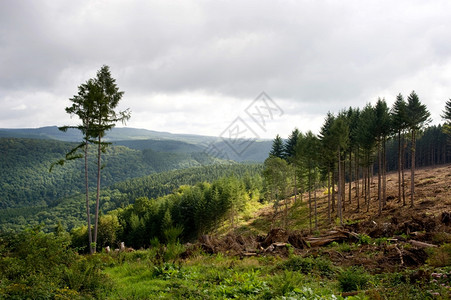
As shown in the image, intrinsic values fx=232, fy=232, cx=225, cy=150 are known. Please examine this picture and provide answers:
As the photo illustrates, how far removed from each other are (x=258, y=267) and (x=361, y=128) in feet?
79.4

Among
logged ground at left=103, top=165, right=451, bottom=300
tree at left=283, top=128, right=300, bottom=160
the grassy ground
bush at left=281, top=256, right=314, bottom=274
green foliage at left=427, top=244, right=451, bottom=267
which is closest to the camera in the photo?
the grassy ground

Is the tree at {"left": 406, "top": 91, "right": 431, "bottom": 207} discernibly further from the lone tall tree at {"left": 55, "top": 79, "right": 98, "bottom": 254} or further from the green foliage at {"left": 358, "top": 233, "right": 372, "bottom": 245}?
the lone tall tree at {"left": 55, "top": 79, "right": 98, "bottom": 254}

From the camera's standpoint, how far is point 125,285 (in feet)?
26.1

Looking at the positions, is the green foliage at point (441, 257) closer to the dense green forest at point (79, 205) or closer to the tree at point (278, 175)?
the tree at point (278, 175)

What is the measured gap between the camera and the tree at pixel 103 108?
1814 cm

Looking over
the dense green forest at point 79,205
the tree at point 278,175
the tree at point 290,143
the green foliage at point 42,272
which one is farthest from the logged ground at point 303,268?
the dense green forest at point 79,205

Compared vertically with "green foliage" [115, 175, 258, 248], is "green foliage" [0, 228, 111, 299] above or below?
above

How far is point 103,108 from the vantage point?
18.3 meters

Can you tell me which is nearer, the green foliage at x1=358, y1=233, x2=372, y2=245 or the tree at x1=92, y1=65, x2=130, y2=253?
the green foliage at x1=358, y1=233, x2=372, y2=245

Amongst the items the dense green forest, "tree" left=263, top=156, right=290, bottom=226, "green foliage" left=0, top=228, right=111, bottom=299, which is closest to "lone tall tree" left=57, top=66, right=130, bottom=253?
"green foliage" left=0, top=228, right=111, bottom=299

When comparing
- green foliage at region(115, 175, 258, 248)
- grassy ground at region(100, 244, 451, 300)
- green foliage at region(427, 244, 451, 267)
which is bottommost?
green foliage at region(115, 175, 258, 248)

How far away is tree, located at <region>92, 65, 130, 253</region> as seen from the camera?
18.1 m

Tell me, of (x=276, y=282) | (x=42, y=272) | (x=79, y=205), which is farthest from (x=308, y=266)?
(x=79, y=205)

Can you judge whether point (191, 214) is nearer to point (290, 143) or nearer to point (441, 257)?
point (290, 143)
